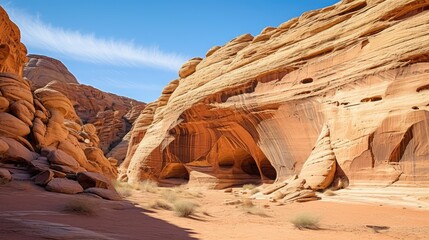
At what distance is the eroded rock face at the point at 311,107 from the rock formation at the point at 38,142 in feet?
25.2

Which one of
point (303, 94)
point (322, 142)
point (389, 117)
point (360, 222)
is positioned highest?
point (303, 94)

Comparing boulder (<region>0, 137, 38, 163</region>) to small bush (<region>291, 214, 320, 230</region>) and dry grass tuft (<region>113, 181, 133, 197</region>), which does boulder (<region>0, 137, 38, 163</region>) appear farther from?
small bush (<region>291, 214, 320, 230</region>)

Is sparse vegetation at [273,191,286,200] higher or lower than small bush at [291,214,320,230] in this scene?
lower

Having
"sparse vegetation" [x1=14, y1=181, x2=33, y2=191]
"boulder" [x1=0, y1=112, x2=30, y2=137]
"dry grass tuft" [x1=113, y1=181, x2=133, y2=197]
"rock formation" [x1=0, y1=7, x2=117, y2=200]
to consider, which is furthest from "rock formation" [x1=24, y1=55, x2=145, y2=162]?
"sparse vegetation" [x1=14, y1=181, x2=33, y2=191]

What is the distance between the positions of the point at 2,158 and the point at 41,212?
16.6 feet

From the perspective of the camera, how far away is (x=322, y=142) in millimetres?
12852

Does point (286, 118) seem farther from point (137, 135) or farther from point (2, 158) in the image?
point (137, 135)

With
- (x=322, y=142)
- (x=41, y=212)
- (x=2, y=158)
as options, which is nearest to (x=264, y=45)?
(x=322, y=142)

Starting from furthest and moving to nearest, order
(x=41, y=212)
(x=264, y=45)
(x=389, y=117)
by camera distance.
Result: 1. (x=264, y=45)
2. (x=389, y=117)
3. (x=41, y=212)

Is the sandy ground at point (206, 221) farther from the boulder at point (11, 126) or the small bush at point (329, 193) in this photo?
the boulder at point (11, 126)

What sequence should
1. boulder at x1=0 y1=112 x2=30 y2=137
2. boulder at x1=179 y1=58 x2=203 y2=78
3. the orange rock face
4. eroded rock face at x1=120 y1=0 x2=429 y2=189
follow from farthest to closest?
boulder at x1=179 y1=58 x2=203 y2=78, the orange rock face, eroded rock face at x1=120 y1=0 x2=429 y2=189, boulder at x1=0 y1=112 x2=30 y2=137

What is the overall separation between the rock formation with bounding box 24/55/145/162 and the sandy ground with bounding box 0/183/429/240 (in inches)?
1381

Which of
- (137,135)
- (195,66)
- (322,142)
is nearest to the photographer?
(322,142)

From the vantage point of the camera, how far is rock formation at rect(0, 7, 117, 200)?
8.31 m
